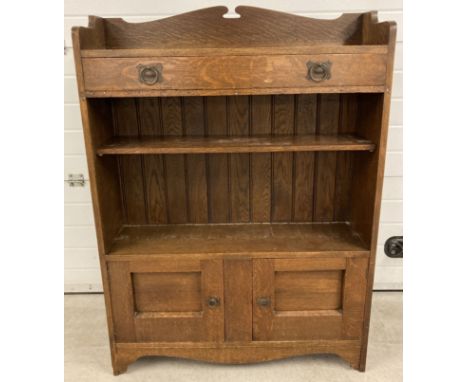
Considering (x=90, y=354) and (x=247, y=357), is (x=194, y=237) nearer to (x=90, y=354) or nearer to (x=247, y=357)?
(x=247, y=357)

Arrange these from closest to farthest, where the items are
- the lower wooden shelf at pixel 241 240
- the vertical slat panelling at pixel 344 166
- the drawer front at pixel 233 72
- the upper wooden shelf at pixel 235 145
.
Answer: the drawer front at pixel 233 72 → the upper wooden shelf at pixel 235 145 → the lower wooden shelf at pixel 241 240 → the vertical slat panelling at pixel 344 166

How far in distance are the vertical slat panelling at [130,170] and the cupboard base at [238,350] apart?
585 millimetres

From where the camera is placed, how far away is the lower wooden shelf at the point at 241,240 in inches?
60.9

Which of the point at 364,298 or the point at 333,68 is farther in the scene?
the point at 364,298

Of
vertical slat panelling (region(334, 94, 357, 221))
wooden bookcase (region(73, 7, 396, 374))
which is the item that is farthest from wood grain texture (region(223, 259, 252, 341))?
vertical slat panelling (region(334, 94, 357, 221))

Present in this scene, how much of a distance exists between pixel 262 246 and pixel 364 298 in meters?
0.48

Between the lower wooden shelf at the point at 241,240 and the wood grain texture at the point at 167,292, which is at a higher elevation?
the lower wooden shelf at the point at 241,240

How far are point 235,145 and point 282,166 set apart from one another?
38 cm

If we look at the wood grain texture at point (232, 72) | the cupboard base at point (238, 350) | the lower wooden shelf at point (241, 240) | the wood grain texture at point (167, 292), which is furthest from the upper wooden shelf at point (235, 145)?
the cupboard base at point (238, 350)

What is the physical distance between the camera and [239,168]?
70.0 inches

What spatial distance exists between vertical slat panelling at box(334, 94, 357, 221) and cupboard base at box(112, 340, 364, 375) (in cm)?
59

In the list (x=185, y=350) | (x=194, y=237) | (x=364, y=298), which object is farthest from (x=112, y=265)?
(x=364, y=298)

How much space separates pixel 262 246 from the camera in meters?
1.59

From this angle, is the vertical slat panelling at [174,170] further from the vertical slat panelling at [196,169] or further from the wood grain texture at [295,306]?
the wood grain texture at [295,306]
